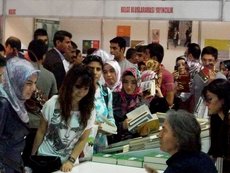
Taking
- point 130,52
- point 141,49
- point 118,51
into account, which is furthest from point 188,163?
point 130,52

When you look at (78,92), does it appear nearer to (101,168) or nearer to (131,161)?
(101,168)

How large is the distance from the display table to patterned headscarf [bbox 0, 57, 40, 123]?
0.57 m

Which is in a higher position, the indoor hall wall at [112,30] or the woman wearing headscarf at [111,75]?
the indoor hall wall at [112,30]

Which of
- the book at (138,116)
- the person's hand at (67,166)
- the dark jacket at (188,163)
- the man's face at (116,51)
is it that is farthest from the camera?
the man's face at (116,51)

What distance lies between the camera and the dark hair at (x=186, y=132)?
2277mm

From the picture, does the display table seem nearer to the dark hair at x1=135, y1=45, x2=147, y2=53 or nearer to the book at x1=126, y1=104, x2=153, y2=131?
the book at x1=126, y1=104, x2=153, y2=131

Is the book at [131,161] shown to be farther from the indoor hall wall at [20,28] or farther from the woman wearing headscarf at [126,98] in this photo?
the indoor hall wall at [20,28]

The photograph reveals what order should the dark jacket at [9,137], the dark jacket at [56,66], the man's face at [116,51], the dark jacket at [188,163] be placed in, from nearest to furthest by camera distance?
1. the dark jacket at [188,163]
2. the dark jacket at [9,137]
3. the dark jacket at [56,66]
4. the man's face at [116,51]

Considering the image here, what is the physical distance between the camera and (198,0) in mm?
5609

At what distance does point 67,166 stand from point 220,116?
107 centimetres

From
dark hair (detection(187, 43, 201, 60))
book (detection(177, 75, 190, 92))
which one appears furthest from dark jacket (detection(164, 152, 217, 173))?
dark hair (detection(187, 43, 201, 60))

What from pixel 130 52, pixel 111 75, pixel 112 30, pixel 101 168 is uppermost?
pixel 112 30

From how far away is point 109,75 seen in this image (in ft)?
15.0

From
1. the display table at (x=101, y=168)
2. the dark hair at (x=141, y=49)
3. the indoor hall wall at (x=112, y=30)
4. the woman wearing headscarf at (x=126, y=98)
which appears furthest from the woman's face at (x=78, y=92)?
the indoor hall wall at (x=112, y=30)
